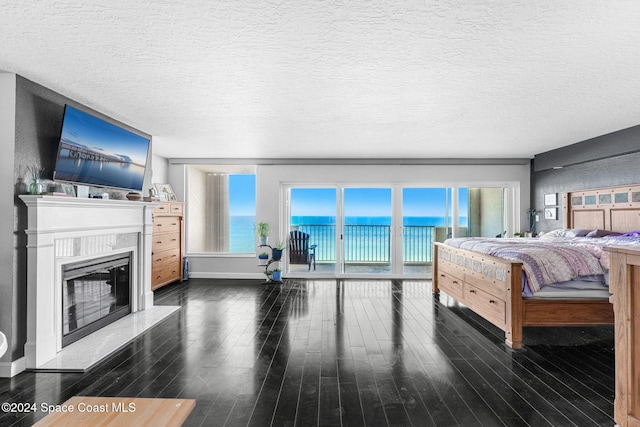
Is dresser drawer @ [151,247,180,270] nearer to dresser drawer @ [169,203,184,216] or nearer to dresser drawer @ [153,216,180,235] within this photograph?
dresser drawer @ [153,216,180,235]

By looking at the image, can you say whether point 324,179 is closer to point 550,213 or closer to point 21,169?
point 550,213

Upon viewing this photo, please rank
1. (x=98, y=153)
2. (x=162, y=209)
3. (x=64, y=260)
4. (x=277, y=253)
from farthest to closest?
(x=277, y=253) → (x=162, y=209) → (x=98, y=153) → (x=64, y=260)

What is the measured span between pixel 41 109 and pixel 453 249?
5045 millimetres

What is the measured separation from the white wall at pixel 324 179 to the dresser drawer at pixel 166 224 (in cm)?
70

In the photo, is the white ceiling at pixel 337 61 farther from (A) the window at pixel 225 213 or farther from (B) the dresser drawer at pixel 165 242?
(A) the window at pixel 225 213

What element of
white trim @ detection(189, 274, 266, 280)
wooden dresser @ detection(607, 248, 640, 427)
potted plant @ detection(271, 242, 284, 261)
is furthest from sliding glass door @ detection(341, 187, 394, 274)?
wooden dresser @ detection(607, 248, 640, 427)

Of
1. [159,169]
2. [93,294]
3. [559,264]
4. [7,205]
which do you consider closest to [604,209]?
[559,264]

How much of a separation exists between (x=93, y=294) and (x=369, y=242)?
556 cm

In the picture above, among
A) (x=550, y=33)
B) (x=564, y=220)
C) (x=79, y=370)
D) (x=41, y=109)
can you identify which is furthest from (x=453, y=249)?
(x=41, y=109)

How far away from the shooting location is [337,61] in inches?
97.3

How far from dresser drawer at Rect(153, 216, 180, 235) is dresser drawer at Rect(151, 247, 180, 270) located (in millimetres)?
362

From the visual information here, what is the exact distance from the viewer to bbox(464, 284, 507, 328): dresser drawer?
136 inches

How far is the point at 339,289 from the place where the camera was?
19.2 feet

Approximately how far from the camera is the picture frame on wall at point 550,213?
19.9 ft
